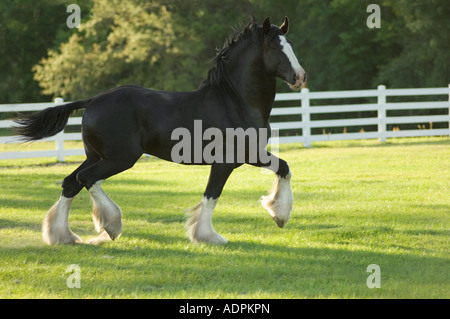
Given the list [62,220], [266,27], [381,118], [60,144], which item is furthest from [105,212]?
[381,118]

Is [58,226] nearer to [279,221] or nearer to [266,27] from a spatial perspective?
[279,221]

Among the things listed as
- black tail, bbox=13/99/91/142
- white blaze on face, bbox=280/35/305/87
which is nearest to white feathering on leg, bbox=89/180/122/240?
black tail, bbox=13/99/91/142

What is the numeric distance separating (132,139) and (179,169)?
821cm

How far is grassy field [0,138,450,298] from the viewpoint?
219 inches

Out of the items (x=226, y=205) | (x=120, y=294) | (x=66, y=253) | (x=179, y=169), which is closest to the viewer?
(x=120, y=294)

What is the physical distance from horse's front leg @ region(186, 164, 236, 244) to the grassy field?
0.18 meters

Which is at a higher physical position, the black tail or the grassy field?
the black tail

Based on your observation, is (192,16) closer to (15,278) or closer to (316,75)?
(316,75)

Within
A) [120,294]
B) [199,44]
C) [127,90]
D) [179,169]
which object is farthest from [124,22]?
[120,294]

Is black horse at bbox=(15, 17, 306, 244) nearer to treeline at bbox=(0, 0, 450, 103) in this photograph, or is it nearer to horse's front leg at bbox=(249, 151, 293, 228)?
horse's front leg at bbox=(249, 151, 293, 228)

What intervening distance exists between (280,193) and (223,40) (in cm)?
2859

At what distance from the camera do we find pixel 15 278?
19.3 feet

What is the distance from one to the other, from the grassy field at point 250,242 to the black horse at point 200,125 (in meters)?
0.35

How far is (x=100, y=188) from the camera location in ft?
23.0
